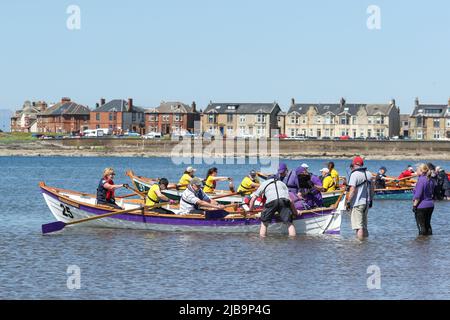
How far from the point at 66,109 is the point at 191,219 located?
158 m

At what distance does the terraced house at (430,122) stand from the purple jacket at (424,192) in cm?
14516

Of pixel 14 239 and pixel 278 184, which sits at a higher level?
pixel 278 184

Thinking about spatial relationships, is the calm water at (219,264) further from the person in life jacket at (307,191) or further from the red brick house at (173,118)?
the red brick house at (173,118)

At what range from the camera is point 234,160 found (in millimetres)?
144000

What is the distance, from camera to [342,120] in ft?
552

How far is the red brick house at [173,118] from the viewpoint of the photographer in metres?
172

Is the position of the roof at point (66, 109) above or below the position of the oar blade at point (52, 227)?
above

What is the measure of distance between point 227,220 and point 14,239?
630cm

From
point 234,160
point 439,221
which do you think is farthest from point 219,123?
point 439,221

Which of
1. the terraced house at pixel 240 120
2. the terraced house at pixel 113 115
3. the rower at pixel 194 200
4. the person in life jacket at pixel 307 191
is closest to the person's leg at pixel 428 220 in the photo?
the person in life jacket at pixel 307 191

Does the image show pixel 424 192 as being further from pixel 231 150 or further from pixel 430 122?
pixel 430 122

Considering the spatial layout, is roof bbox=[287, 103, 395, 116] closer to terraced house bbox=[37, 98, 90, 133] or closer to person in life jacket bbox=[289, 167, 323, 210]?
terraced house bbox=[37, 98, 90, 133]

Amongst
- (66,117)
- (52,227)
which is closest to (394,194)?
(52,227)

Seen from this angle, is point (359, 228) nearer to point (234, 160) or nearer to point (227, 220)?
point (227, 220)
